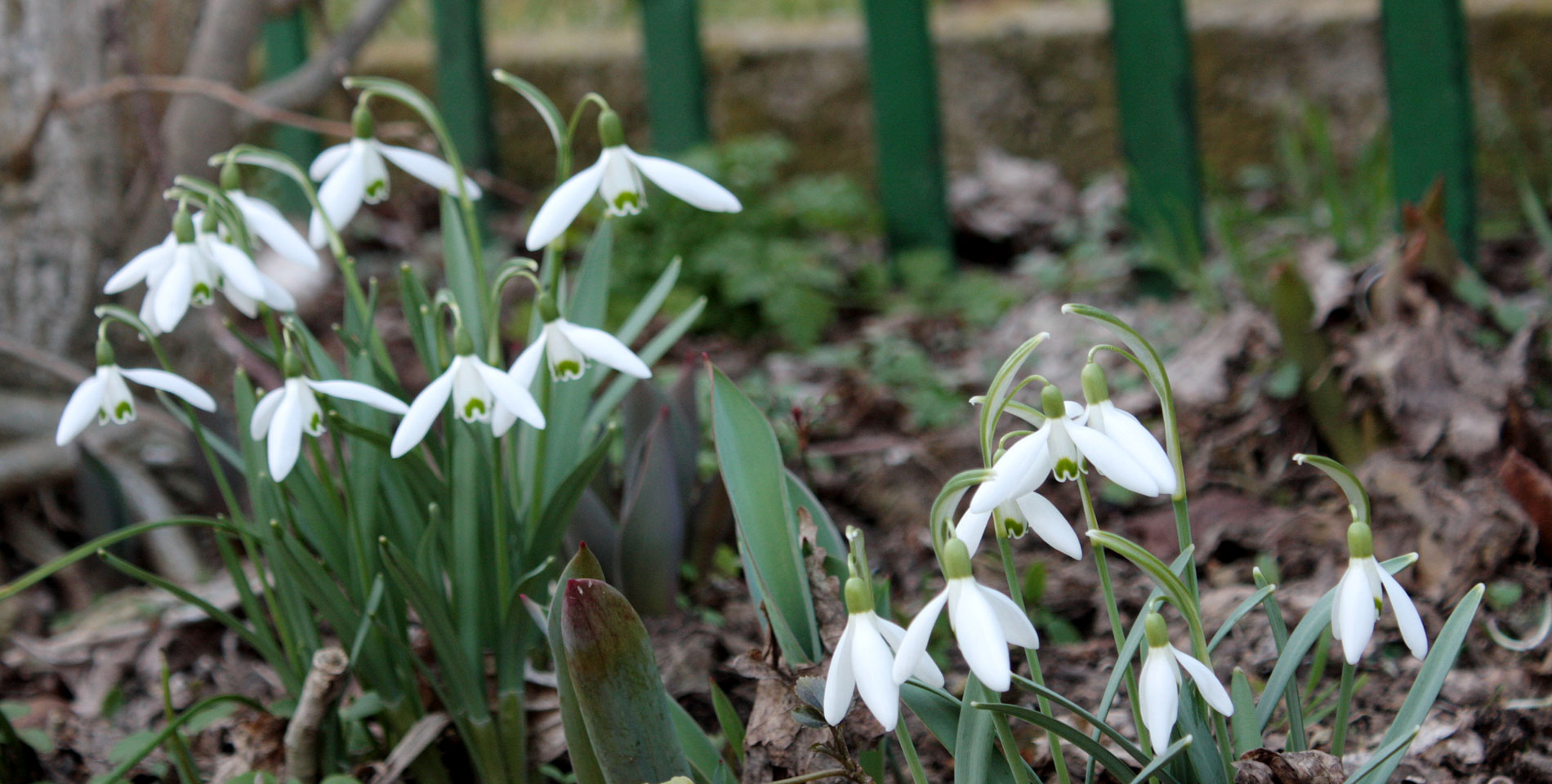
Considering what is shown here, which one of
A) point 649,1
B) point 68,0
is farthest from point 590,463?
point 649,1

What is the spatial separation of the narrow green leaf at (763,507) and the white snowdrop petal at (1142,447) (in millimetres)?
353

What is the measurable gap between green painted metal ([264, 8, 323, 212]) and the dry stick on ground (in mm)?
2769

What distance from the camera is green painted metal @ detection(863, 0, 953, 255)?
119 inches

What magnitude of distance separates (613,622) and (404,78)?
11.9 feet

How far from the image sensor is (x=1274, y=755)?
37.7 inches

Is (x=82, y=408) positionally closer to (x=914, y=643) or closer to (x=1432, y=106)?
(x=914, y=643)

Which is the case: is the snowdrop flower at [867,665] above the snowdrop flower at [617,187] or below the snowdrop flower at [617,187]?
below

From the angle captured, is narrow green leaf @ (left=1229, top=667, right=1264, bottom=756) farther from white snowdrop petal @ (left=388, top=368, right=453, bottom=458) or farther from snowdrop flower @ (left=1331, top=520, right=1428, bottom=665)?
white snowdrop petal @ (left=388, top=368, right=453, bottom=458)

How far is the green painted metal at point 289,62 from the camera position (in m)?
3.64

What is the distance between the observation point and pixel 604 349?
1037 mm

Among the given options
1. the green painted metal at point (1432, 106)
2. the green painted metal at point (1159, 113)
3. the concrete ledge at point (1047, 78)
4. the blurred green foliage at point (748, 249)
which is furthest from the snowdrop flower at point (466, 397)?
the concrete ledge at point (1047, 78)

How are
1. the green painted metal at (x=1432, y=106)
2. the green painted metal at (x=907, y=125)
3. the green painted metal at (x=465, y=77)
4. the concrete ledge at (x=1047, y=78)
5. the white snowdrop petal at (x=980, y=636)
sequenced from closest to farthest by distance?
the white snowdrop petal at (x=980, y=636), the green painted metal at (x=1432, y=106), the green painted metal at (x=907, y=125), the concrete ledge at (x=1047, y=78), the green painted metal at (x=465, y=77)

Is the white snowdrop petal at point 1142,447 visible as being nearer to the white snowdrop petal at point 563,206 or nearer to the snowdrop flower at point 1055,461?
the snowdrop flower at point 1055,461

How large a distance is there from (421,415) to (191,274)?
13.5 inches
